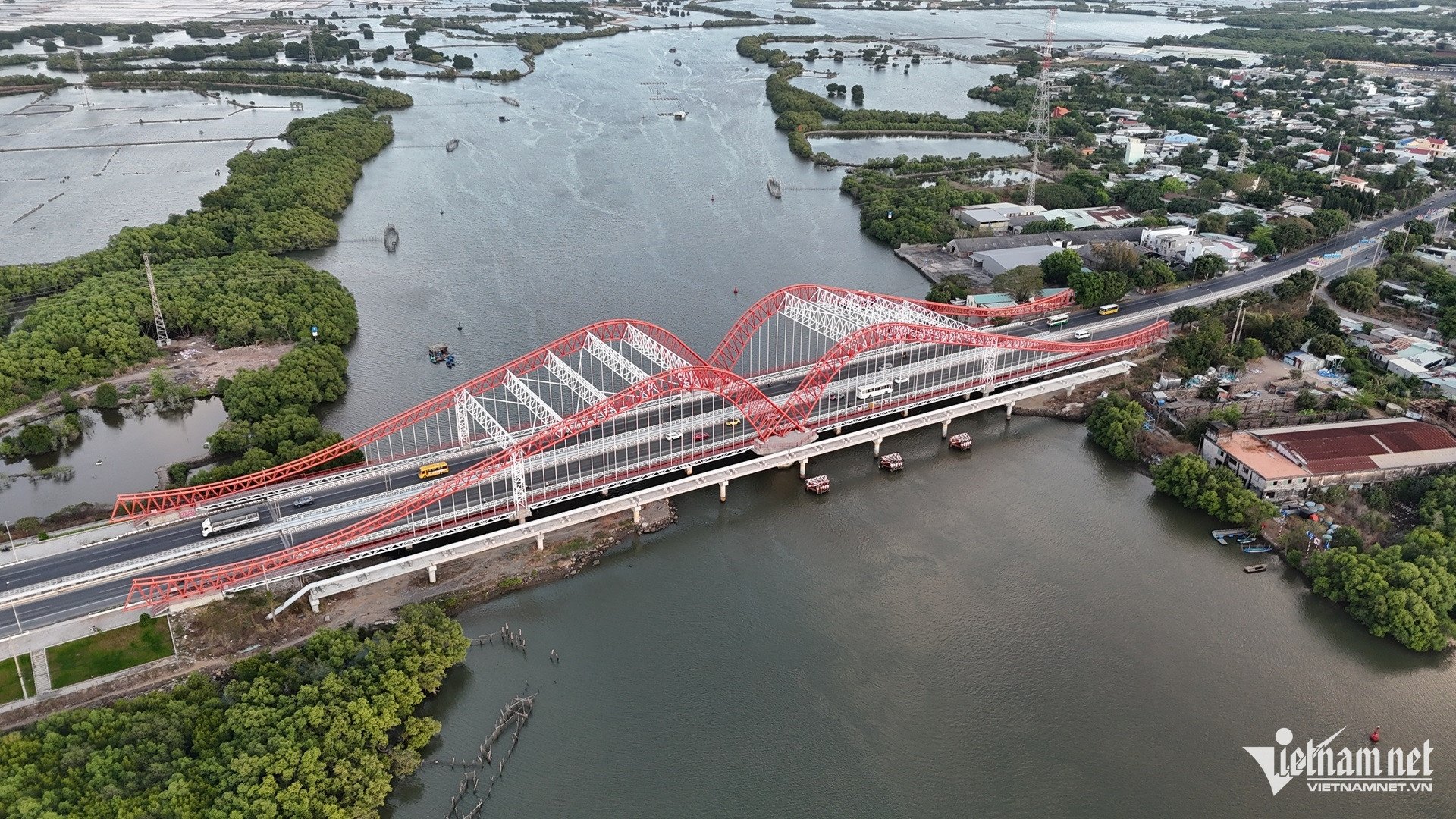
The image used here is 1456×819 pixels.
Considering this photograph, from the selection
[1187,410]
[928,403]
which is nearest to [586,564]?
[928,403]

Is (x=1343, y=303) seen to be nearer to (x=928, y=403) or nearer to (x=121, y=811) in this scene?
(x=928, y=403)

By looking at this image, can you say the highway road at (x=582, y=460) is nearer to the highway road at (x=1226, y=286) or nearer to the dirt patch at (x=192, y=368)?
the highway road at (x=1226, y=286)

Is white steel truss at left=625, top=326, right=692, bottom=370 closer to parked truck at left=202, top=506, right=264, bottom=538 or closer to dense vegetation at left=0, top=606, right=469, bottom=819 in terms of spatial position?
dense vegetation at left=0, top=606, right=469, bottom=819

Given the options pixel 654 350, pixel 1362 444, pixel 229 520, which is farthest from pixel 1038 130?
pixel 229 520

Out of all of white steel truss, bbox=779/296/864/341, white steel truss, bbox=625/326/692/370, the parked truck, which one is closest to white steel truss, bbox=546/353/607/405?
white steel truss, bbox=625/326/692/370

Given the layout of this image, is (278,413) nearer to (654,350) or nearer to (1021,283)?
(654,350)
